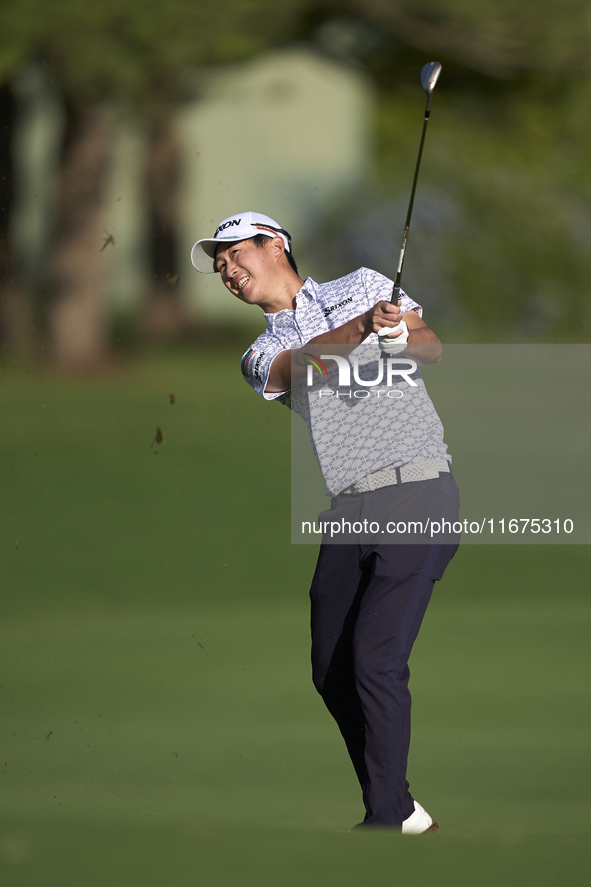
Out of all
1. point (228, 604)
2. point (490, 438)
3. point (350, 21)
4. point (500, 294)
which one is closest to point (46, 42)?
point (350, 21)

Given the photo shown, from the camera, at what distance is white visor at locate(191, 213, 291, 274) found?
9.91 feet

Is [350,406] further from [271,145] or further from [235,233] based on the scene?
[271,145]

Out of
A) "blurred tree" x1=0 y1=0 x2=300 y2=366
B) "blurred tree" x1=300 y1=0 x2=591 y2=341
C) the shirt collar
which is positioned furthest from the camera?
"blurred tree" x1=300 y1=0 x2=591 y2=341

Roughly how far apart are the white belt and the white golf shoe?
704mm

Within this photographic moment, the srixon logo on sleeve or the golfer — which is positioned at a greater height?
the srixon logo on sleeve

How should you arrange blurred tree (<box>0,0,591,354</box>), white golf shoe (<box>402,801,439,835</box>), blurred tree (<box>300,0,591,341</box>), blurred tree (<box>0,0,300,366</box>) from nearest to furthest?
white golf shoe (<box>402,801,439,835</box>) → blurred tree (<box>0,0,300,366</box>) → blurred tree (<box>0,0,591,354</box>) → blurred tree (<box>300,0,591,341</box>)

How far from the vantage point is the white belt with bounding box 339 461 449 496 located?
2.80 metres

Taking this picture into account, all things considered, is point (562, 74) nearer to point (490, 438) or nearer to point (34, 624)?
point (490, 438)

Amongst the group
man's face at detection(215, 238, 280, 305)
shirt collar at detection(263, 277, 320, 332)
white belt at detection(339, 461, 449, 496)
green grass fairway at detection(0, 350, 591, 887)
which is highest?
man's face at detection(215, 238, 280, 305)

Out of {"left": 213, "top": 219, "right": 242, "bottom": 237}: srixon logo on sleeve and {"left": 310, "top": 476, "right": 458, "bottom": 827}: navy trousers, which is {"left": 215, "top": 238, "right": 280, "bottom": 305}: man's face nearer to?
{"left": 213, "top": 219, "right": 242, "bottom": 237}: srixon logo on sleeve

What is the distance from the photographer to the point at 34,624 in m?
6.51

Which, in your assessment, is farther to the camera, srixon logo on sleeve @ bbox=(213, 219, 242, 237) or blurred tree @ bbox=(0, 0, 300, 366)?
blurred tree @ bbox=(0, 0, 300, 366)

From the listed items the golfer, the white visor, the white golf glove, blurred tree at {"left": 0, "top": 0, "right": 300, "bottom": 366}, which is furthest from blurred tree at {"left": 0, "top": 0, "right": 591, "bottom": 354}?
the white golf glove

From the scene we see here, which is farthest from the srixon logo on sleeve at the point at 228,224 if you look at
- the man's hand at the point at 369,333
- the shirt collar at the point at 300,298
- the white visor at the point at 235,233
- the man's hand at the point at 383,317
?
the man's hand at the point at 383,317
